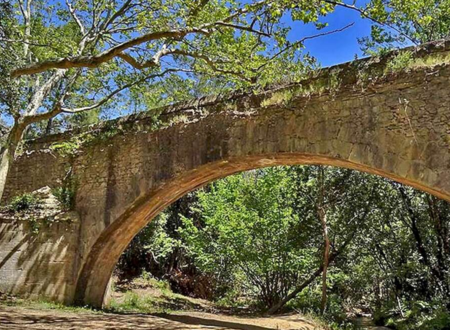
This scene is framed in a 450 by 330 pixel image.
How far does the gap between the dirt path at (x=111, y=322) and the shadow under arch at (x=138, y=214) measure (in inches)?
54.7

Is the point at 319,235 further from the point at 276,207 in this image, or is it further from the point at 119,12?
the point at 119,12

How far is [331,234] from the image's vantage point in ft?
37.4

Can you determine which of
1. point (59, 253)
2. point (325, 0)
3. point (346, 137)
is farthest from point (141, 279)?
point (325, 0)

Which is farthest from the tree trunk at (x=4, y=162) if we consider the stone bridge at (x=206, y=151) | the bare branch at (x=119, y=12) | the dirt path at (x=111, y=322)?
the bare branch at (x=119, y=12)

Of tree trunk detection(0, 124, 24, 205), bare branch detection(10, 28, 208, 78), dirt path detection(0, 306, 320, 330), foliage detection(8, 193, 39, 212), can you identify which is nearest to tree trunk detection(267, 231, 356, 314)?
dirt path detection(0, 306, 320, 330)

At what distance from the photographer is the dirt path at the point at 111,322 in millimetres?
5879

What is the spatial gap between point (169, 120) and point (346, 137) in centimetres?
329

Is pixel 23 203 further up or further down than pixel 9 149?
further down

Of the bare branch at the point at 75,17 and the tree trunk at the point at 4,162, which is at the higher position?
the bare branch at the point at 75,17

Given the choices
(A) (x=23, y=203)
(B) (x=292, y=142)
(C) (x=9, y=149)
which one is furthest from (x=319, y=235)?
(C) (x=9, y=149)

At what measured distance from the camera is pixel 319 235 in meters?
11.6

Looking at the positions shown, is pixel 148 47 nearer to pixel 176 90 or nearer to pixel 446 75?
pixel 176 90

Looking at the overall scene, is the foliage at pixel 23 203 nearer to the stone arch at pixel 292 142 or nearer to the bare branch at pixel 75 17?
the stone arch at pixel 292 142

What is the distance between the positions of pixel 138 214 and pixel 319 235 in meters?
5.43
